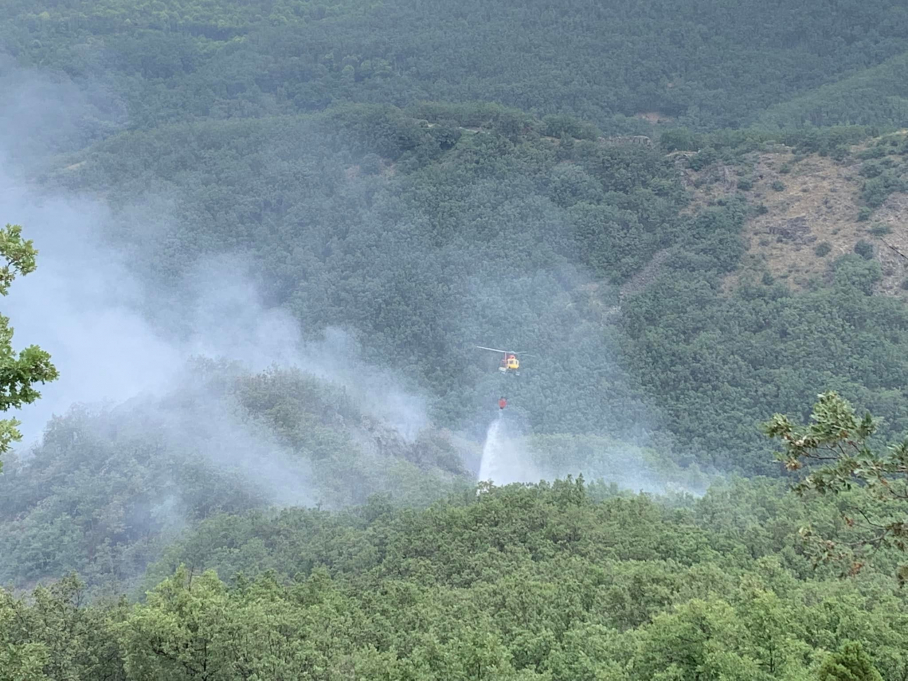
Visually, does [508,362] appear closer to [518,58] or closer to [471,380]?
[471,380]

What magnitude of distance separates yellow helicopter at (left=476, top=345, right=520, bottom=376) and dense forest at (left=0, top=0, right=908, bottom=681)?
966 millimetres

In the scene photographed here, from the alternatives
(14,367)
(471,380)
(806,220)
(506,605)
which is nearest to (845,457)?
(14,367)

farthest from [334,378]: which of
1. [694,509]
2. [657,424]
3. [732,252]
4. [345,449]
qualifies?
[694,509]

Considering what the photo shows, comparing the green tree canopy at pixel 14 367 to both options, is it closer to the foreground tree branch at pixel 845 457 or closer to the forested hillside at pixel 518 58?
the foreground tree branch at pixel 845 457

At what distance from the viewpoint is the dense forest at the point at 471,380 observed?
1359 inches

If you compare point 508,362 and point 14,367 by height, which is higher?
point 508,362

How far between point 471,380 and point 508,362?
12.8 ft

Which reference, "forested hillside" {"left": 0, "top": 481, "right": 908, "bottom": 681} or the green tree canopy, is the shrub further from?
the green tree canopy

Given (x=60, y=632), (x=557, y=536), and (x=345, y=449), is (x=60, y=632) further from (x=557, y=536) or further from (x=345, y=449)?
(x=345, y=449)

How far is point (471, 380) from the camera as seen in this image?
9231 cm

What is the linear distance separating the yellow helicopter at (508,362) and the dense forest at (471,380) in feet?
3.17

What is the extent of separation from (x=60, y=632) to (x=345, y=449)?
3757 cm

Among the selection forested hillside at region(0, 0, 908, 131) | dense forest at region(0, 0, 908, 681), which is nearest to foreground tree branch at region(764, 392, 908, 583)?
dense forest at region(0, 0, 908, 681)

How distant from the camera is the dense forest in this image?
113 ft
